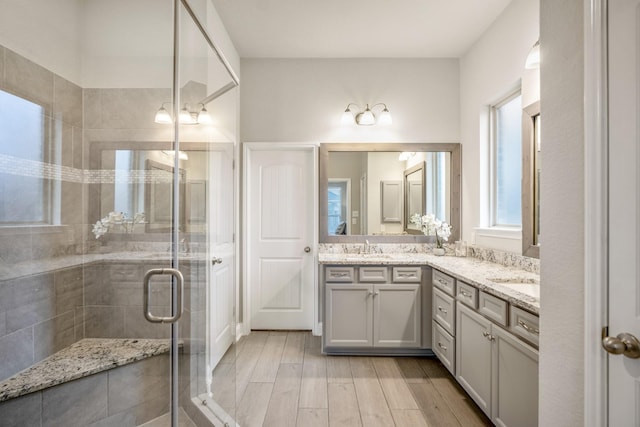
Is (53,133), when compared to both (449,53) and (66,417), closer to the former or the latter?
(66,417)

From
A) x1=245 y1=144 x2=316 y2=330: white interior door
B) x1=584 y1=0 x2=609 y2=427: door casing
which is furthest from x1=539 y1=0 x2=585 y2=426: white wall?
x1=245 y1=144 x2=316 y2=330: white interior door

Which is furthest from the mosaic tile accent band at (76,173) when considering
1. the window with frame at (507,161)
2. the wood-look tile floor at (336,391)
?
the window with frame at (507,161)

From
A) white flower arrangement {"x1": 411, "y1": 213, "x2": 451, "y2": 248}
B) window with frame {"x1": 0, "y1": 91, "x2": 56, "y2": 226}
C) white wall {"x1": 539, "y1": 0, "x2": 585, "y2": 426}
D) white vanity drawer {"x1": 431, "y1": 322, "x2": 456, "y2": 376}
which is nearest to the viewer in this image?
white wall {"x1": 539, "y1": 0, "x2": 585, "y2": 426}

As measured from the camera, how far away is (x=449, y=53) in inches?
132

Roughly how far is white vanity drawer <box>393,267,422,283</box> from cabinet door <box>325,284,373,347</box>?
0.25m

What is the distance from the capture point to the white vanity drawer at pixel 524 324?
1.46 meters

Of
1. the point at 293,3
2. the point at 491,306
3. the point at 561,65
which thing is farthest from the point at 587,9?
the point at 293,3

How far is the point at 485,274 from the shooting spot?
221cm

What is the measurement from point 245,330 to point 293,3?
10.1 feet

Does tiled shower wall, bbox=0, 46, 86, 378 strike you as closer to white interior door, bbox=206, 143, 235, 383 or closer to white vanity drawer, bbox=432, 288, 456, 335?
white interior door, bbox=206, 143, 235, 383

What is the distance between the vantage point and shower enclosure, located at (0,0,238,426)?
1.18 m

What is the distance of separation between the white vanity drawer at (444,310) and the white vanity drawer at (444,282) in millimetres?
43

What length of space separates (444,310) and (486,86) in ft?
6.62

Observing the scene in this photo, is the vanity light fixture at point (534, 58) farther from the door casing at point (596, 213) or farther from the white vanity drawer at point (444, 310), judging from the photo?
the white vanity drawer at point (444, 310)
